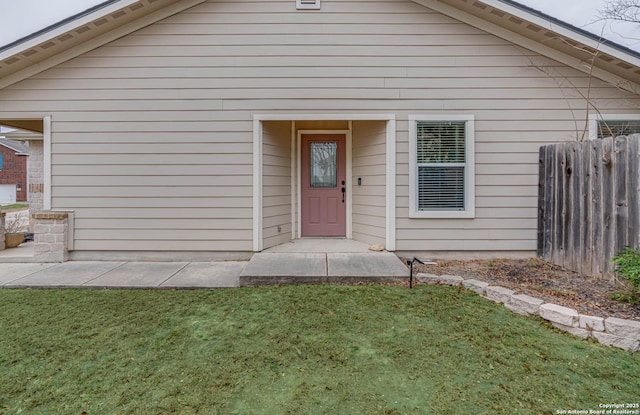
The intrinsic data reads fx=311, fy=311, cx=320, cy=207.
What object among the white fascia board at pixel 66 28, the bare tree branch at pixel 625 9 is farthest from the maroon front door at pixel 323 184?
the bare tree branch at pixel 625 9

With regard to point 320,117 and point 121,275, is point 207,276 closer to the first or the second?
point 121,275

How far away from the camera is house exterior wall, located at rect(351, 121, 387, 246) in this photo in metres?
5.27

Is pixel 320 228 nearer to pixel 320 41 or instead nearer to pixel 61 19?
pixel 320 41

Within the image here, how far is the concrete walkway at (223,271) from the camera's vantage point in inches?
156

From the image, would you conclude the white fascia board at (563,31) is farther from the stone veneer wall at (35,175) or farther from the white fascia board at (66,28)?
the stone veneer wall at (35,175)

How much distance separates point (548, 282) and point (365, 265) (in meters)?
2.22

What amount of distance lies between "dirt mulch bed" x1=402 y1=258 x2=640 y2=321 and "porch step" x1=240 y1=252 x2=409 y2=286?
47cm

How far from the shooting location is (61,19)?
455cm

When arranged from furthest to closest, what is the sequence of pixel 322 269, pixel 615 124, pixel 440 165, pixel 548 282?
pixel 440 165, pixel 615 124, pixel 322 269, pixel 548 282

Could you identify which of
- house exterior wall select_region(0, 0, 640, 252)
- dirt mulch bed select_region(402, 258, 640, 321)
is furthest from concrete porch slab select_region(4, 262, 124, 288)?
dirt mulch bed select_region(402, 258, 640, 321)

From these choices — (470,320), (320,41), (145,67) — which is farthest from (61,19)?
(470,320)

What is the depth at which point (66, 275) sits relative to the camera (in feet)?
14.0

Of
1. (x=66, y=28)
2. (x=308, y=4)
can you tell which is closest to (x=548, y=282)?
(x=308, y=4)

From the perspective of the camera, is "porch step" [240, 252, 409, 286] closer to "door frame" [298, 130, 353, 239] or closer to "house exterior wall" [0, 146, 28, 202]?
"door frame" [298, 130, 353, 239]
